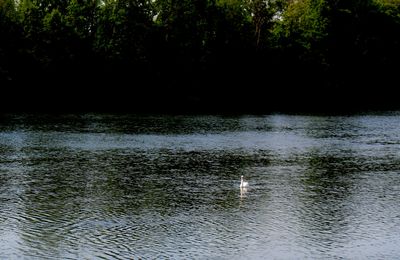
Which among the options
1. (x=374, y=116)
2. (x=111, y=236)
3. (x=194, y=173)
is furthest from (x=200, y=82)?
(x=111, y=236)

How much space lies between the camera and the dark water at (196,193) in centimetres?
3141

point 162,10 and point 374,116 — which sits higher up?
point 162,10

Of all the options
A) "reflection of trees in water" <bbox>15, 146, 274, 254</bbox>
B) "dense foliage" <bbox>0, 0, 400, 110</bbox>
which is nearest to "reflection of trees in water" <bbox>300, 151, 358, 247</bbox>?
"reflection of trees in water" <bbox>15, 146, 274, 254</bbox>

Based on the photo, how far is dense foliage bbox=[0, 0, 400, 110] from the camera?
112 metres

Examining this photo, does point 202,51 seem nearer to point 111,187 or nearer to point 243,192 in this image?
point 111,187

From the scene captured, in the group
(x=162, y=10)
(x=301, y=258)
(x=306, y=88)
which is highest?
(x=162, y=10)

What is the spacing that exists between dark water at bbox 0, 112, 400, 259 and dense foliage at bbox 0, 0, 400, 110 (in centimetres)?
3562

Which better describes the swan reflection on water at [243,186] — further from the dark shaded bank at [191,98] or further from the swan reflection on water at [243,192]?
the dark shaded bank at [191,98]

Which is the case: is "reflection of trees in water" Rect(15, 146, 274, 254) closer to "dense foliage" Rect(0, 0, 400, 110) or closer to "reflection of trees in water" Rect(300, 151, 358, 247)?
"reflection of trees in water" Rect(300, 151, 358, 247)

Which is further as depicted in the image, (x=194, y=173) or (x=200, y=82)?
(x=200, y=82)

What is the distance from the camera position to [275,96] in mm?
134625

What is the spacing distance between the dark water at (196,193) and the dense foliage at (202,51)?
3562 centimetres

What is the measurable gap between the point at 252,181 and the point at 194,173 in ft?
16.1

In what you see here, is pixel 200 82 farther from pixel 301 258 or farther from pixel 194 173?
pixel 301 258
